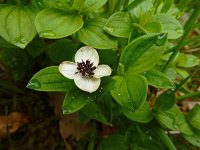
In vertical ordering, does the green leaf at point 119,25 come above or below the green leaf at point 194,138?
above

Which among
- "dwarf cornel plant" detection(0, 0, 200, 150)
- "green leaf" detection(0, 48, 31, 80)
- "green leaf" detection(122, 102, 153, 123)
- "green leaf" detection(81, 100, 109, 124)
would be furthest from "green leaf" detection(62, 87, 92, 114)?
"green leaf" detection(0, 48, 31, 80)

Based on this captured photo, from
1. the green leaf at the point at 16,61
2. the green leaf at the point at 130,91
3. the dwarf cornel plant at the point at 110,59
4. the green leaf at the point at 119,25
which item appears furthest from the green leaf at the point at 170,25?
the green leaf at the point at 16,61

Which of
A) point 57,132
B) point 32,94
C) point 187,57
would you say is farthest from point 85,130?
point 187,57

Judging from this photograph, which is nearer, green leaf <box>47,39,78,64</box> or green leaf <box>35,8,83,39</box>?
green leaf <box>35,8,83,39</box>

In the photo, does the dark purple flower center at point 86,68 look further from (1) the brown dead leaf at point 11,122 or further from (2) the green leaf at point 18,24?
(1) the brown dead leaf at point 11,122

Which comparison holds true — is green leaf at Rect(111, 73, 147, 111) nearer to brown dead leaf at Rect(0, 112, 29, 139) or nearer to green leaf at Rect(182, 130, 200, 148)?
green leaf at Rect(182, 130, 200, 148)

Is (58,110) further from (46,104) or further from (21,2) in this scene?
(21,2)
